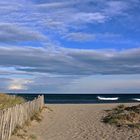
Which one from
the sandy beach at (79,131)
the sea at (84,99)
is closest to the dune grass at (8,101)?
the sandy beach at (79,131)

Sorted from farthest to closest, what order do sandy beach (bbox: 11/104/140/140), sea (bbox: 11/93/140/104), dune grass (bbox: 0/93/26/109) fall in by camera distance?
1. sea (bbox: 11/93/140/104)
2. dune grass (bbox: 0/93/26/109)
3. sandy beach (bbox: 11/104/140/140)

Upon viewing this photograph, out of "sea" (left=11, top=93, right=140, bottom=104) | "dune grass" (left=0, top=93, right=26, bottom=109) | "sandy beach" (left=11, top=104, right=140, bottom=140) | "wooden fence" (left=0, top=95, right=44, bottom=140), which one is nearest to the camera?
"wooden fence" (left=0, top=95, right=44, bottom=140)

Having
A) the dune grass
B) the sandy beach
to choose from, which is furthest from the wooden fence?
the dune grass

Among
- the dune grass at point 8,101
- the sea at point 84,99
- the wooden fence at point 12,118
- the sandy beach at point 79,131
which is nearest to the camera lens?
the wooden fence at point 12,118

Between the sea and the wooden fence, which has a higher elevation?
the sea

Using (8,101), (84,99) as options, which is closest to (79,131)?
(8,101)

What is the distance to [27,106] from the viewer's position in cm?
2275

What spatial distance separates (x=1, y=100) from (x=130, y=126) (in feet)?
27.2

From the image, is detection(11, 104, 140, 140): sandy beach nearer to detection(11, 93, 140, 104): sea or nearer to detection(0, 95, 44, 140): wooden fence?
detection(0, 95, 44, 140): wooden fence

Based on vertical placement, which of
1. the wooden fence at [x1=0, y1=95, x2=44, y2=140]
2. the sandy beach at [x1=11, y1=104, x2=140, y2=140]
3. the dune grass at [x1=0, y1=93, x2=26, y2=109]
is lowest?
the sandy beach at [x1=11, y1=104, x2=140, y2=140]

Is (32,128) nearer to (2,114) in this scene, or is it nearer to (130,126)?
(130,126)

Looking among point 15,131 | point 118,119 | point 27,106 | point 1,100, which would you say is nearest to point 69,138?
point 15,131

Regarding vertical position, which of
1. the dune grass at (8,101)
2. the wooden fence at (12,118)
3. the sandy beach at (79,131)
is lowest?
the sandy beach at (79,131)

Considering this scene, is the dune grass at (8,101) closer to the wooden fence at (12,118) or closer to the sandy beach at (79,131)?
the wooden fence at (12,118)
